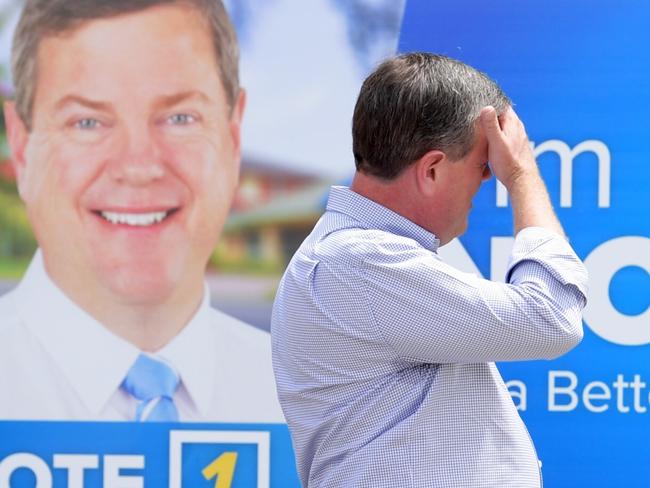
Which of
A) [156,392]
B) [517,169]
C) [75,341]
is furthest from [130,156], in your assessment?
[517,169]

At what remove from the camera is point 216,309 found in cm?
253

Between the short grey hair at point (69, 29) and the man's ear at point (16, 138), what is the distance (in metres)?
0.02

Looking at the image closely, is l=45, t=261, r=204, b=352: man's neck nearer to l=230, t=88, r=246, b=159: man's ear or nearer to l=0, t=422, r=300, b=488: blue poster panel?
l=0, t=422, r=300, b=488: blue poster panel

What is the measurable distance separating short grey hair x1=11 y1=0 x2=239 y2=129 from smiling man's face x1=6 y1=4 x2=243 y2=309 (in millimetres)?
19

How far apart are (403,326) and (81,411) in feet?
4.74

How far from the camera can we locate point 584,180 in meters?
2.48

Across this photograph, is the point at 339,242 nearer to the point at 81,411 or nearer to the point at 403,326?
the point at 403,326

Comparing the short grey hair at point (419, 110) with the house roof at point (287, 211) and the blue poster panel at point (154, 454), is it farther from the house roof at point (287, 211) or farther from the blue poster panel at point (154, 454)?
the blue poster panel at point (154, 454)

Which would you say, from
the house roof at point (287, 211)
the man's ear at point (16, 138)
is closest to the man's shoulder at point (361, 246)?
the house roof at point (287, 211)

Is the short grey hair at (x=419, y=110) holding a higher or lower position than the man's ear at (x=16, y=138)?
lower

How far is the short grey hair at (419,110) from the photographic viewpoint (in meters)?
1.37

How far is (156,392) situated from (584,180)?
4.11ft

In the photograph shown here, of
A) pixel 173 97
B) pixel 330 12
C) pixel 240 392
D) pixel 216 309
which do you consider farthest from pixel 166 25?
pixel 240 392

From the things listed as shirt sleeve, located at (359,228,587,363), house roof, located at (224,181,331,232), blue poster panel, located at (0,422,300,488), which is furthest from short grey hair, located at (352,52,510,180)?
blue poster panel, located at (0,422,300,488)
